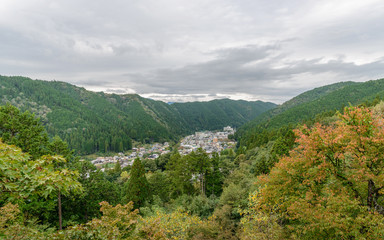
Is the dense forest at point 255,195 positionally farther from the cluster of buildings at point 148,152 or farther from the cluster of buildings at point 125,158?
the cluster of buildings at point 125,158

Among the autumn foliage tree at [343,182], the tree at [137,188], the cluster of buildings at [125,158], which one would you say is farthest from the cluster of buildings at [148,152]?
the autumn foliage tree at [343,182]

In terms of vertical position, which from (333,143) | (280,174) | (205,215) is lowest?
(205,215)

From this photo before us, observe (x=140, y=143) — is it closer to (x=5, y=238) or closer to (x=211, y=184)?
(x=211, y=184)

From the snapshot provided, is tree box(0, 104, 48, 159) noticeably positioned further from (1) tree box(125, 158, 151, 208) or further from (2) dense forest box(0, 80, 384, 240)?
(1) tree box(125, 158, 151, 208)

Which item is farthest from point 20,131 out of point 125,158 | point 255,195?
point 125,158

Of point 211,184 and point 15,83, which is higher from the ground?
point 15,83

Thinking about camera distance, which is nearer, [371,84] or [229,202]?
[229,202]

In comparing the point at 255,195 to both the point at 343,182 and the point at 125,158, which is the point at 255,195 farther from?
the point at 125,158

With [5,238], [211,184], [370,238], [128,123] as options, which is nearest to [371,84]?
[211,184]

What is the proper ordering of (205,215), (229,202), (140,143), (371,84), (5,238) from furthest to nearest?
(140,143) → (371,84) → (205,215) → (229,202) → (5,238)
